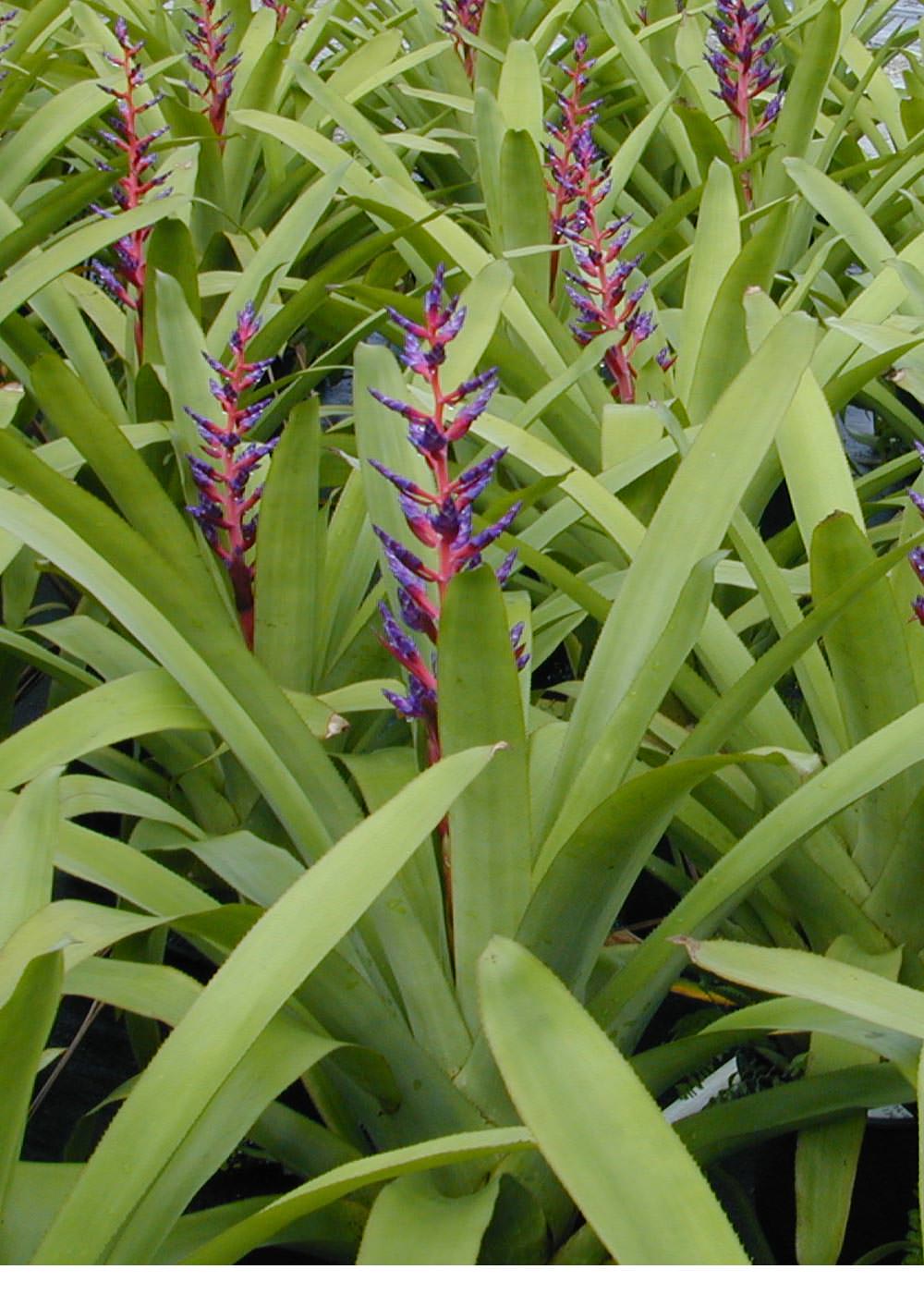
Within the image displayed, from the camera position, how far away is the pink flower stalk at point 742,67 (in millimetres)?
2031

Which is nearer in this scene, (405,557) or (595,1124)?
(595,1124)

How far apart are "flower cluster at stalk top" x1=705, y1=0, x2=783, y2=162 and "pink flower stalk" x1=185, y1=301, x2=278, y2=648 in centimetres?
116

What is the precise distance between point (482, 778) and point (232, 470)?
0.42 meters

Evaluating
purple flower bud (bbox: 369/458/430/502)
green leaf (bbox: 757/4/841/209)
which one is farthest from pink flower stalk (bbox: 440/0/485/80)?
purple flower bud (bbox: 369/458/430/502)

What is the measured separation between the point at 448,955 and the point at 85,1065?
0.61 meters

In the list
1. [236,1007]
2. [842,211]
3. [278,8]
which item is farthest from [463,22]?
[236,1007]

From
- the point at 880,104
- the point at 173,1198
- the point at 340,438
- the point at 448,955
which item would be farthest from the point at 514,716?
the point at 880,104

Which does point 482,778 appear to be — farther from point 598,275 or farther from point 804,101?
point 804,101

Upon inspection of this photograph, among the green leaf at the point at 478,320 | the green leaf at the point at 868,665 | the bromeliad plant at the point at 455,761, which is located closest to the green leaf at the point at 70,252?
the bromeliad plant at the point at 455,761

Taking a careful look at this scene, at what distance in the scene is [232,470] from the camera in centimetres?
113

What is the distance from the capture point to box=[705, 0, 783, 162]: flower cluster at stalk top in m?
2.03

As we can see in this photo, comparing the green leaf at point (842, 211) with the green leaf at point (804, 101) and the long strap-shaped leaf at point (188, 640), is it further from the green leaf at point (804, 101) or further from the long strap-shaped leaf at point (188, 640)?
the long strap-shaped leaf at point (188, 640)

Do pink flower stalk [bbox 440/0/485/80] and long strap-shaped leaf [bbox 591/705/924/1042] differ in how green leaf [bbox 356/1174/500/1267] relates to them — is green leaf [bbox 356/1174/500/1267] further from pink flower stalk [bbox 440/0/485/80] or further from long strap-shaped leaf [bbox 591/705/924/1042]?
pink flower stalk [bbox 440/0/485/80]

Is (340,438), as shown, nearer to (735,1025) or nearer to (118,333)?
(118,333)
